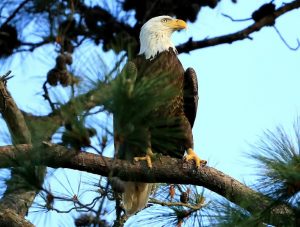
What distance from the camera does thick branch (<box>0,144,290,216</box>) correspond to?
284 centimetres

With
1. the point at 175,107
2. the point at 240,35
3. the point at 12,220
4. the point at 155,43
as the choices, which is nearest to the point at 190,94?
the point at 175,107

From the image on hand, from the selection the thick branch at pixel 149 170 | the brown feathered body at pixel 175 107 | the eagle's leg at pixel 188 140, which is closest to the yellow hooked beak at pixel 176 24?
the brown feathered body at pixel 175 107

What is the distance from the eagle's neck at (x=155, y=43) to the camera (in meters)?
4.64

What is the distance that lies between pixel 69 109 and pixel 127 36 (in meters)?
2.82

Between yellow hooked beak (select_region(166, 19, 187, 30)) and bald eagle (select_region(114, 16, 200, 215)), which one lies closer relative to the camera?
bald eagle (select_region(114, 16, 200, 215))

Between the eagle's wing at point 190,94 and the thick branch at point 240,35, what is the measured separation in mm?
937

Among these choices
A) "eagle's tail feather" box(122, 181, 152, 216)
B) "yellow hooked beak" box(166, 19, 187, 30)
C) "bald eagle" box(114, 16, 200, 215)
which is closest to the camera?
"bald eagle" box(114, 16, 200, 215)

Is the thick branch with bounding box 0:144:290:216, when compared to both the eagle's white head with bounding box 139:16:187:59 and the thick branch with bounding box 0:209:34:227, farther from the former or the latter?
the eagle's white head with bounding box 139:16:187:59

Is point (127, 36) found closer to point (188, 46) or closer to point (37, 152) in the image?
point (188, 46)

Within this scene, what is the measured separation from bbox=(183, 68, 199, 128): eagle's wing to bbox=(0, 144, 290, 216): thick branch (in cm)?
111

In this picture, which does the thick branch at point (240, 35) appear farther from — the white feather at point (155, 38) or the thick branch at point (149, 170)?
the thick branch at point (149, 170)

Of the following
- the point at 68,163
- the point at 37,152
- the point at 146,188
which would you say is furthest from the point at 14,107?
the point at 37,152

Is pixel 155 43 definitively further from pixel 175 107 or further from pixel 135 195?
pixel 135 195

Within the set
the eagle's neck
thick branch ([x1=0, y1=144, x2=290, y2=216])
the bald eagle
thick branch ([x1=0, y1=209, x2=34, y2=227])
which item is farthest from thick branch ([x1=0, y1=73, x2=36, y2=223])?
the eagle's neck
